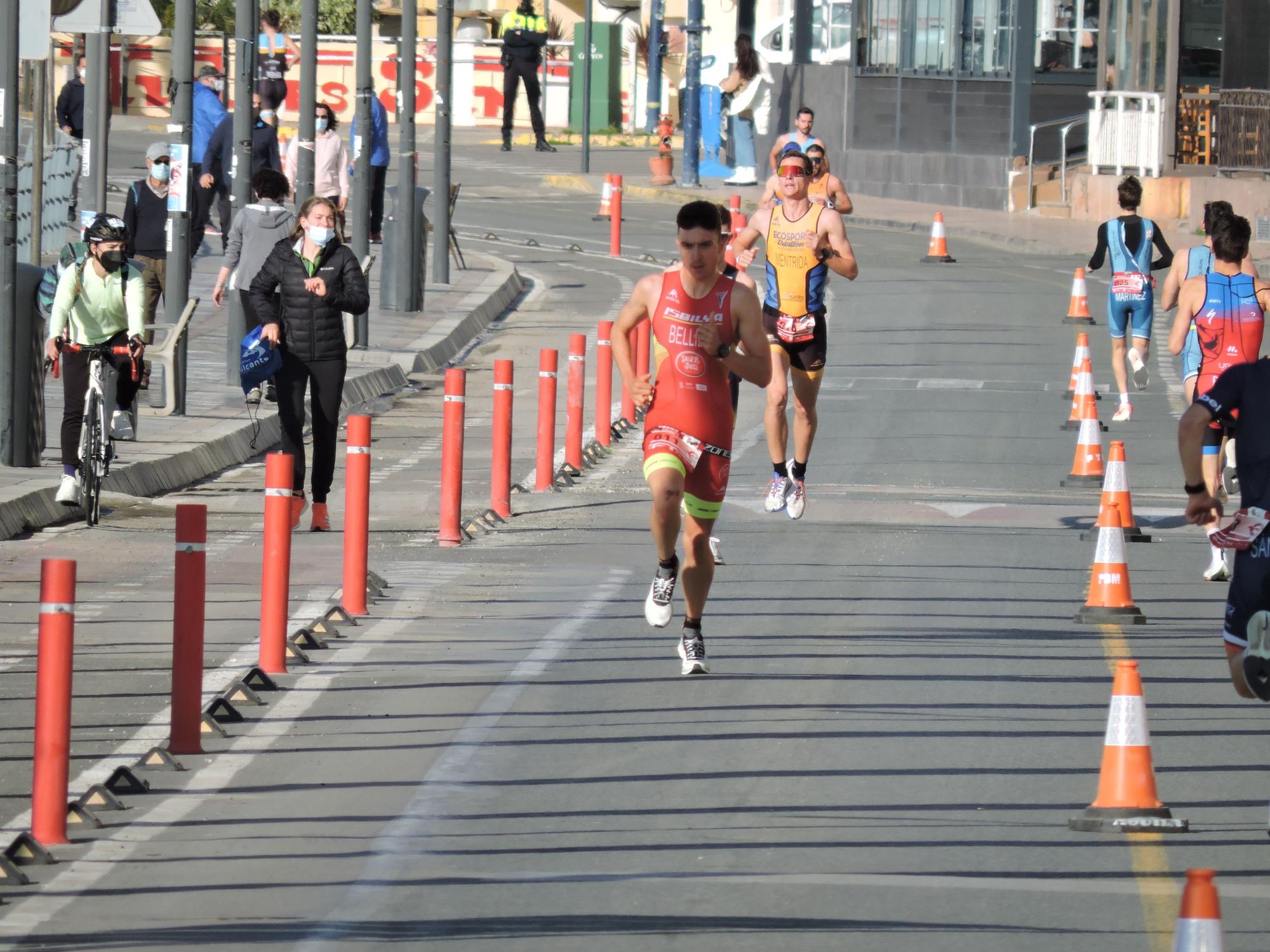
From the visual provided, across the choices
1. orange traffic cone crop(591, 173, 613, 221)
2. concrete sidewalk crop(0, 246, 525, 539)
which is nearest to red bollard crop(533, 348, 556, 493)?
concrete sidewalk crop(0, 246, 525, 539)

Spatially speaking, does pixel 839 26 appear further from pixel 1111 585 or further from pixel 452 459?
→ pixel 1111 585

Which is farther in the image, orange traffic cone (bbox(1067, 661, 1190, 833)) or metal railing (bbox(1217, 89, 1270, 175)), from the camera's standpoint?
metal railing (bbox(1217, 89, 1270, 175))

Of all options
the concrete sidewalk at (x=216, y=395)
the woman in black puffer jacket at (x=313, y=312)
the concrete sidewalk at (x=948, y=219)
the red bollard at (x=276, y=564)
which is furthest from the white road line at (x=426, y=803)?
the concrete sidewalk at (x=948, y=219)

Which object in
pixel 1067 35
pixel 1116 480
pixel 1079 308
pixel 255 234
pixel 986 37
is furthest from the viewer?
pixel 1067 35

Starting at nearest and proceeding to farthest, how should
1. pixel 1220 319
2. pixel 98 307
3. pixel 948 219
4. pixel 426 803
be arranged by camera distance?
pixel 426 803 < pixel 1220 319 < pixel 98 307 < pixel 948 219

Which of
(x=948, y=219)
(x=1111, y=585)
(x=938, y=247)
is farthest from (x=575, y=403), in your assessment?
(x=948, y=219)

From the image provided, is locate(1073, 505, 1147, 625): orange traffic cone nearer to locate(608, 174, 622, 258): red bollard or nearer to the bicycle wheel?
the bicycle wheel

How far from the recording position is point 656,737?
29.9 ft

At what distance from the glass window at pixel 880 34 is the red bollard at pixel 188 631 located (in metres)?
37.6

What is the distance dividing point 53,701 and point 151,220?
46.2ft

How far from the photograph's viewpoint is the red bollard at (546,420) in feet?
54.3

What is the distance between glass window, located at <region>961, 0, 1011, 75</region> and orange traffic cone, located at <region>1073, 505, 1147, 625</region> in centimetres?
3230

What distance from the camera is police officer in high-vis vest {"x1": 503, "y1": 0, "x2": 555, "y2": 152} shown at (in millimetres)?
52469

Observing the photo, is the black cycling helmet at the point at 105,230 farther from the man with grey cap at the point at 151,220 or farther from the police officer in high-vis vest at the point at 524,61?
the police officer in high-vis vest at the point at 524,61
